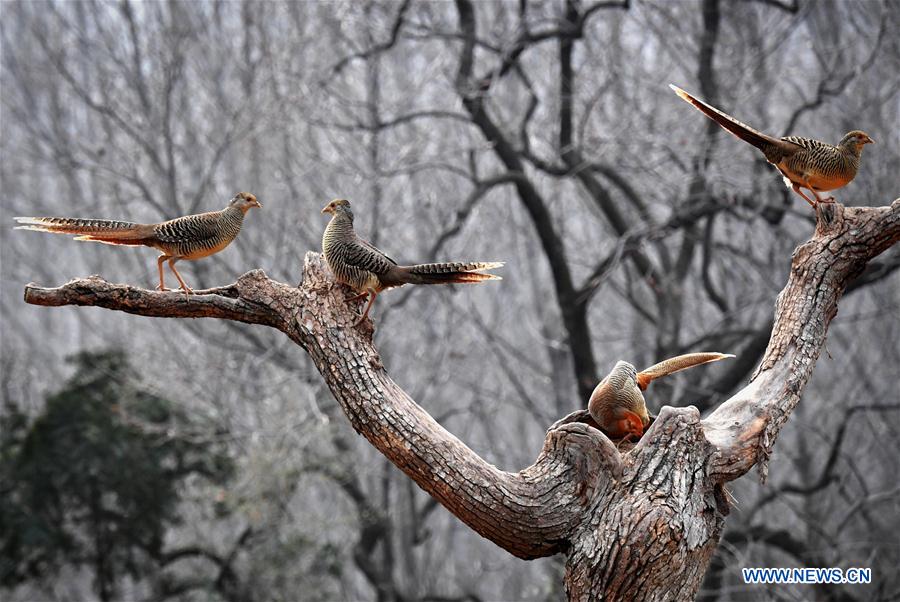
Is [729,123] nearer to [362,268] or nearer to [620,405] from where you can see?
[620,405]

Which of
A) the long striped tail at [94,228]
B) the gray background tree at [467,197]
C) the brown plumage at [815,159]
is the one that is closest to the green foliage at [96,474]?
the gray background tree at [467,197]

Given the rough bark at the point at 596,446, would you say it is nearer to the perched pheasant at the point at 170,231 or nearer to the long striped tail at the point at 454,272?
the perched pheasant at the point at 170,231

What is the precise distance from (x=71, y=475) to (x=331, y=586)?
10.0 ft

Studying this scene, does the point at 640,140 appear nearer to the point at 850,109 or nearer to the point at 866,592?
the point at 850,109

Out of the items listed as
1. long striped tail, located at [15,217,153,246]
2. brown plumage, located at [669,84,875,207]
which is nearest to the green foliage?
long striped tail, located at [15,217,153,246]

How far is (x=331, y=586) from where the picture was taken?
10.6 meters

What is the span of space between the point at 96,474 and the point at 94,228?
6.33m

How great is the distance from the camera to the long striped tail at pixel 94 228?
339 centimetres

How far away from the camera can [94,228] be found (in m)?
3.45

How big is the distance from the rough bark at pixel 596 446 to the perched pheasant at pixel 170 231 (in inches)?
7.4

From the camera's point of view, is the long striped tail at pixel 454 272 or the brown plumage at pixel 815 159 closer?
the long striped tail at pixel 454 272

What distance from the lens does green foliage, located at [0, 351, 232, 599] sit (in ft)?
30.0

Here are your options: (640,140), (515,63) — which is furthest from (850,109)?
(515,63)

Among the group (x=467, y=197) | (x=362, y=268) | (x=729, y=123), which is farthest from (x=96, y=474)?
(x=729, y=123)
